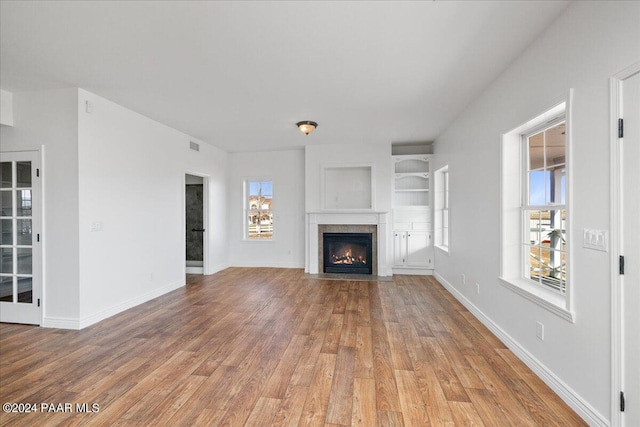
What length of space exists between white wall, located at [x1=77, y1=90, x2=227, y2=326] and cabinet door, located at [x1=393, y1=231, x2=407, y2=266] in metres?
4.21

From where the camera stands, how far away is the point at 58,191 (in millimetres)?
3414

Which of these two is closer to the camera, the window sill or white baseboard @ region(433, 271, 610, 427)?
white baseboard @ region(433, 271, 610, 427)

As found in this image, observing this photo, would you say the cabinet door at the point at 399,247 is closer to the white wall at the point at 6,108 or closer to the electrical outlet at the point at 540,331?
the electrical outlet at the point at 540,331

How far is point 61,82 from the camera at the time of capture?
3221mm

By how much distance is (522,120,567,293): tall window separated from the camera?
238 cm

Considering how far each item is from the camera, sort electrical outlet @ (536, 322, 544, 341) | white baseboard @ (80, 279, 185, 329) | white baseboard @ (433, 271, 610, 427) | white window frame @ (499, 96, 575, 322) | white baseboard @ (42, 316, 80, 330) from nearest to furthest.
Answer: white baseboard @ (433, 271, 610, 427)
electrical outlet @ (536, 322, 544, 341)
white window frame @ (499, 96, 575, 322)
white baseboard @ (42, 316, 80, 330)
white baseboard @ (80, 279, 185, 329)

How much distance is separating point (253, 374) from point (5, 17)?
3.28 metres

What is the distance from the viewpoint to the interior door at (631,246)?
5.01 feet

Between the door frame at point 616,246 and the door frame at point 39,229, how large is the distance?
5.20 m

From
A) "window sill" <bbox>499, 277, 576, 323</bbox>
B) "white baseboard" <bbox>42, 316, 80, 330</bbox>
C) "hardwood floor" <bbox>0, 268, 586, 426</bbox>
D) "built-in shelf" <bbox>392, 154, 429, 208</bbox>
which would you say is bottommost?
"hardwood floor" <bbox>0, 268, 586, 426</bbox>

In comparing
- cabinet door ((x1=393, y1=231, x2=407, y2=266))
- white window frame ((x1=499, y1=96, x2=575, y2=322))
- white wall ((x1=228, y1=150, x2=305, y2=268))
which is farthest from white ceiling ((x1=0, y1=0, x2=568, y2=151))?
cabinet door ((x1=393, y1=231, x2=407, y2=266))

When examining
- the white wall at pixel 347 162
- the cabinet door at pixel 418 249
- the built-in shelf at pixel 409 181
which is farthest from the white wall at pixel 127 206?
the cabinet door at pixel 418 249

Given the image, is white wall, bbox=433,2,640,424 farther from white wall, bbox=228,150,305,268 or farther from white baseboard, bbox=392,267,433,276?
white wall, bbox=228,150,305,268

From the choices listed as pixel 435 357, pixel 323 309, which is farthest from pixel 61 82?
pixel 435 357
